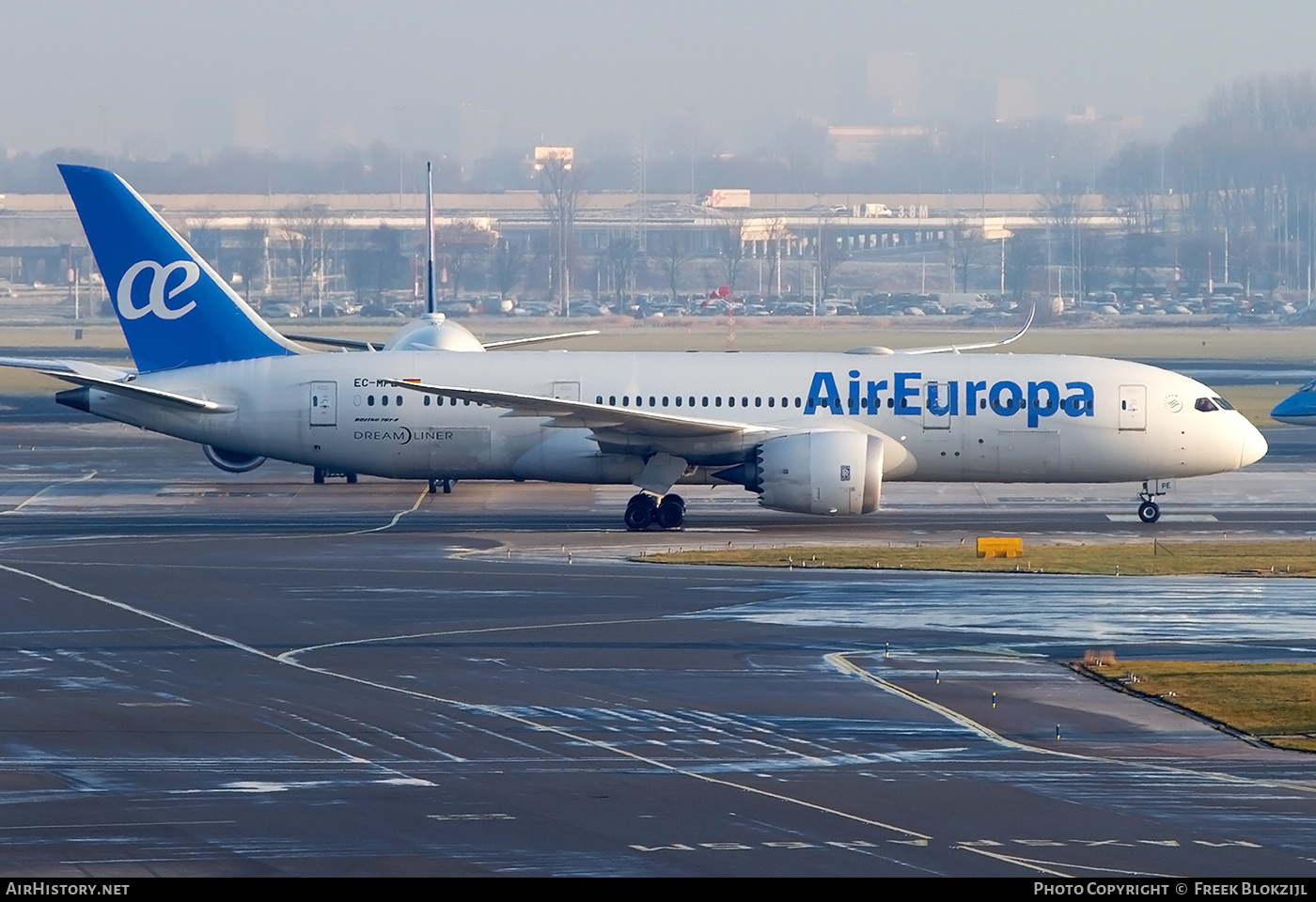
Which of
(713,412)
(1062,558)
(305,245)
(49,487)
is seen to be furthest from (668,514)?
(305,245)

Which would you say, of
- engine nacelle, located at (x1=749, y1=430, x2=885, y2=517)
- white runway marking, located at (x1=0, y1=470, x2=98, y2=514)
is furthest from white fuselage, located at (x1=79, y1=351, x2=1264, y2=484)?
white runway marking, located at (x1=0, y1=470, x2=98, y2=514)

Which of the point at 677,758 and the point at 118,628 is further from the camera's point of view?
the point at 118,628

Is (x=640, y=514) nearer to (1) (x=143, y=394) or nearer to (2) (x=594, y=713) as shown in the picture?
(1) (x=143, y=394)

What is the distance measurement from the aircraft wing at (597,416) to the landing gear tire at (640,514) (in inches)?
61.0

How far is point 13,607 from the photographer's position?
31078mm

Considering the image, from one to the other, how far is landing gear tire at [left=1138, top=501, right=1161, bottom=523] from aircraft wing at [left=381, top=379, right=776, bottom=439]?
949cm

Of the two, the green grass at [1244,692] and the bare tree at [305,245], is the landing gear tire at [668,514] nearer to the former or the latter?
the green grass at [1244,692]

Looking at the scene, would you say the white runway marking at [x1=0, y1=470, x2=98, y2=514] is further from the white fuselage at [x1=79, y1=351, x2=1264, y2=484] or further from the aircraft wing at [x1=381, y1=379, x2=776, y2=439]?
A: the aircraft wing at [x1=381, y1=379, x2=776, y2=439]

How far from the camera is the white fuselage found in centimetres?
4344

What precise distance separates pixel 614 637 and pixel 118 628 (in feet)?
25.8
